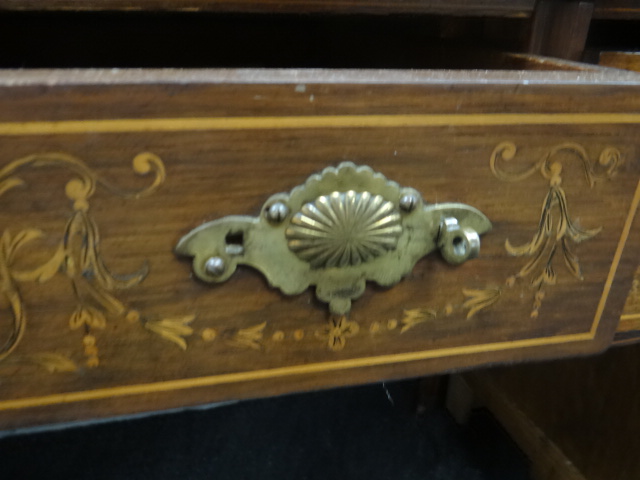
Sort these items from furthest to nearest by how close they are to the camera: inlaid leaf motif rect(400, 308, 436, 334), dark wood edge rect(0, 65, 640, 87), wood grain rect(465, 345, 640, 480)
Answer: wood grain rect(465, 345, 640, 480) < inlaid leaf motif rect(400, 308, 436, 334) < dark wood edge rect(0, 65, 640, 87)

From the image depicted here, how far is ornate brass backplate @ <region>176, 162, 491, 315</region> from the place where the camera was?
31 centimetres

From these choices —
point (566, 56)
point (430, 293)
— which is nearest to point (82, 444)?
point (430, 293)

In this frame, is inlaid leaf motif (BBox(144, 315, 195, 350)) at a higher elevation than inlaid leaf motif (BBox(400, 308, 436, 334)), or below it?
higher

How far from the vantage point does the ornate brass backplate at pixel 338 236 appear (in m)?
0.31

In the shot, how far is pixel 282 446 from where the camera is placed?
0.90m

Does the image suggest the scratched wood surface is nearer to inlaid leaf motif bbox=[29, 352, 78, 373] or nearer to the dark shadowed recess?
inlaid leaf motif bbox=[29, 352, 78, 373]

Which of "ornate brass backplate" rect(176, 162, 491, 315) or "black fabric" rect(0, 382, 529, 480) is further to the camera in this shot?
"black fabric" rect(0, 382, 529, 480)

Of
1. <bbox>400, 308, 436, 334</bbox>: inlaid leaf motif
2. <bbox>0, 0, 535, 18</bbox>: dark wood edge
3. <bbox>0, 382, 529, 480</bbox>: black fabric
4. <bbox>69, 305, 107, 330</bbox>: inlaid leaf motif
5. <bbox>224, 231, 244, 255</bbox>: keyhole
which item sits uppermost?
<bbox>0, 0, 535, 18</bbox>: dark wood edge

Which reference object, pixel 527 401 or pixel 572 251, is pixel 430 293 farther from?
pixel 527 401

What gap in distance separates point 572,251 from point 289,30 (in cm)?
38

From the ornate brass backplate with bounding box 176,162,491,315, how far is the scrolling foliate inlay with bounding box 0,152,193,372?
0.04 metres

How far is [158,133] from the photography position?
280mm

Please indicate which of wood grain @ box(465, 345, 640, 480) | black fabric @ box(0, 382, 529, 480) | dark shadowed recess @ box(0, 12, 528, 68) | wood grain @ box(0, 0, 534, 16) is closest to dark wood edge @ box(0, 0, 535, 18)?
wood grain @ box(0, 0, 534, 16)

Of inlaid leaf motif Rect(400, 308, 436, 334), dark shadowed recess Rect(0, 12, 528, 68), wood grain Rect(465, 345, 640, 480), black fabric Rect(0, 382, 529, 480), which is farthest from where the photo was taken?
black fabric Rect(0, 382, 529, 480)
